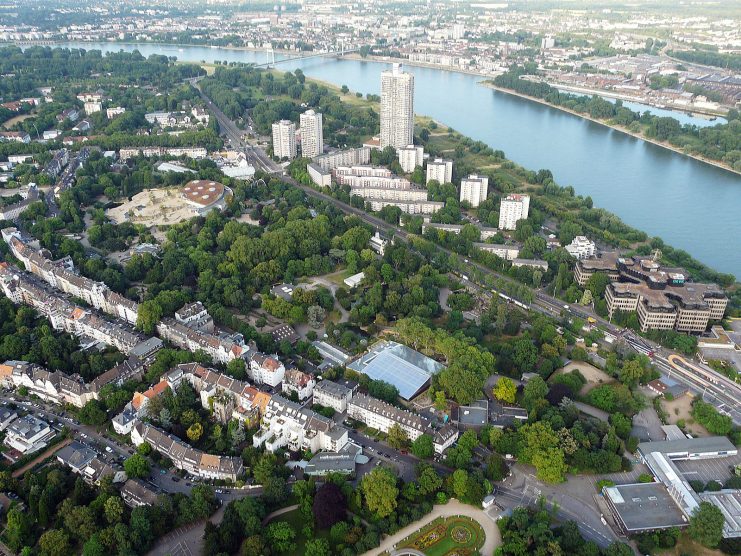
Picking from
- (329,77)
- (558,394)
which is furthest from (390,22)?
(558,394)

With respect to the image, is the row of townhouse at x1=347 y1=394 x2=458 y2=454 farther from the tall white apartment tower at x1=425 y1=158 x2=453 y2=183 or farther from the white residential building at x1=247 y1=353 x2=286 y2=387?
the tall white apartment tower at x1=425 y1=158 x2=453 y2=183

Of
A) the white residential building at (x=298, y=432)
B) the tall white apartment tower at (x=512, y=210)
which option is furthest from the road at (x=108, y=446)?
the tall white apartment tower at (x=512, y=210)

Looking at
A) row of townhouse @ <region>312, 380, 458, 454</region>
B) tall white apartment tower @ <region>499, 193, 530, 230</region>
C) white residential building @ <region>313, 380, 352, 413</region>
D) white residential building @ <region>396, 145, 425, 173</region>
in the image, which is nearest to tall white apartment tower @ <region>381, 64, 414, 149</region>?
white residential building @ <region>396, 145, 425, 173</region>

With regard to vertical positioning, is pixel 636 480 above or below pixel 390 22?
below

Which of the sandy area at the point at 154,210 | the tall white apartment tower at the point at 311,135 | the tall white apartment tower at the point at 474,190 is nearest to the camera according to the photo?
the sandy area at the point at 154,210

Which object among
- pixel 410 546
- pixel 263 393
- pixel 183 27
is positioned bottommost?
pixel 410 546

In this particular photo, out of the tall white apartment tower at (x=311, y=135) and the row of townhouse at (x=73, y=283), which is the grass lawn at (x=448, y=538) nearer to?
the row of townhouse at (x=73, y=283)

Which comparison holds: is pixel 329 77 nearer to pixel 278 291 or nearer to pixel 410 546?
pixel 278 291
